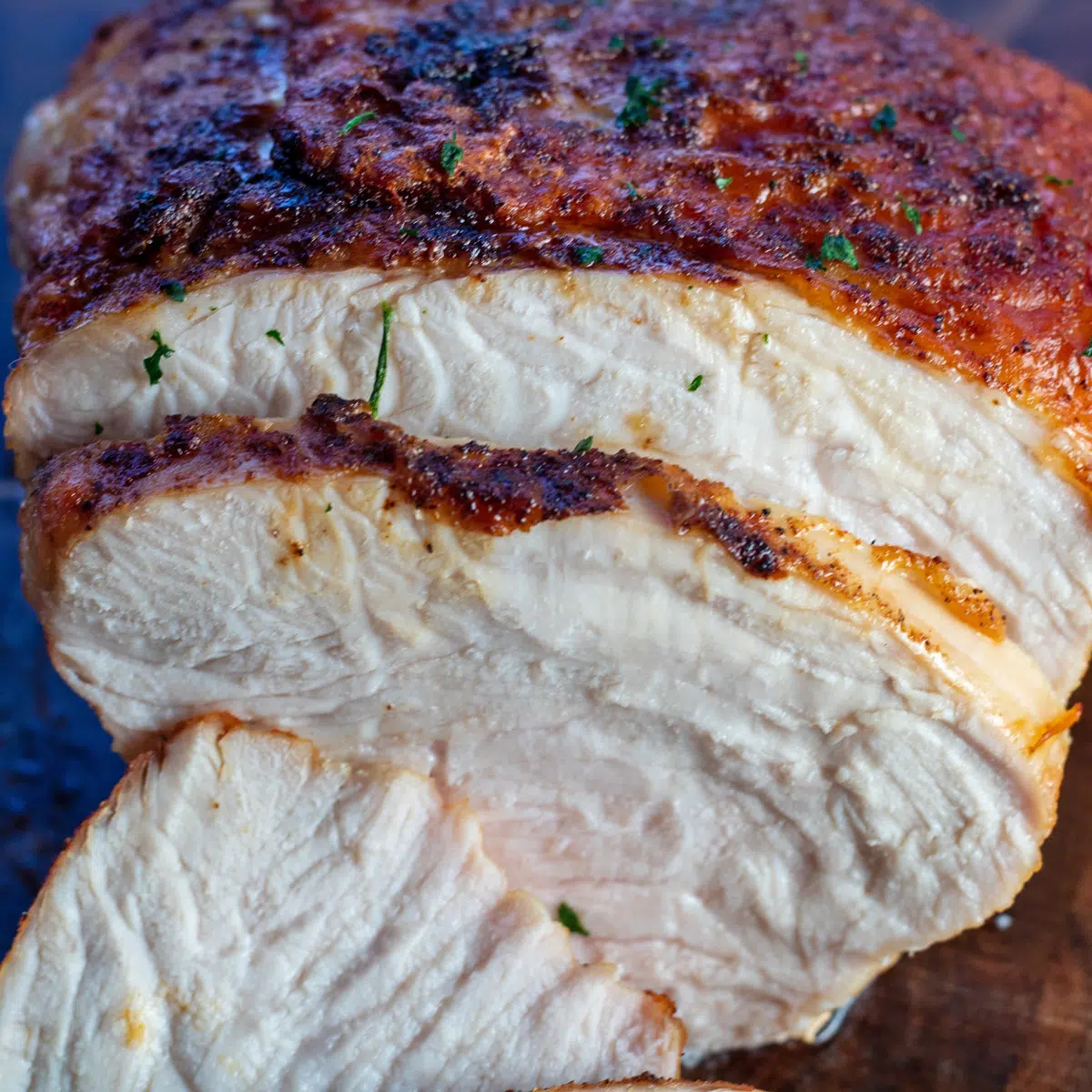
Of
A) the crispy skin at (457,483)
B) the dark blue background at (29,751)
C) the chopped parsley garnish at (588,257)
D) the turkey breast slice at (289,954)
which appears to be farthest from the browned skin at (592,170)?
the dark blue background at (29,751)

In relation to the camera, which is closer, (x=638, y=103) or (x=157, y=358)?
(x=157, y=358)

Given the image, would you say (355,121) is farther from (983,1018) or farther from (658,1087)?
(983,1018)

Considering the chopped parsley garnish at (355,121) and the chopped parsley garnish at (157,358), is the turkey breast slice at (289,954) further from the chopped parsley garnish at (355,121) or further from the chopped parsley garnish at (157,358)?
the chopped parsley garnish at (355,121)

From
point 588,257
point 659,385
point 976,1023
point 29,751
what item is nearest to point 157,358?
point 588,257

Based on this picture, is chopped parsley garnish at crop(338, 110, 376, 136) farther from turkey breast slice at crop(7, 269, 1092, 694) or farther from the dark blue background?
the dark blue background

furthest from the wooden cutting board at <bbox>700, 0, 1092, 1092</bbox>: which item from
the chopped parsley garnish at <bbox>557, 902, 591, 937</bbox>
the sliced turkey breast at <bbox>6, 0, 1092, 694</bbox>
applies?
the sliced turkey breast at <bbox>6, 0, 1092, 694</bbox>

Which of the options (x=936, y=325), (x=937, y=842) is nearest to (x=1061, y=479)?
(x=936, y=325)
